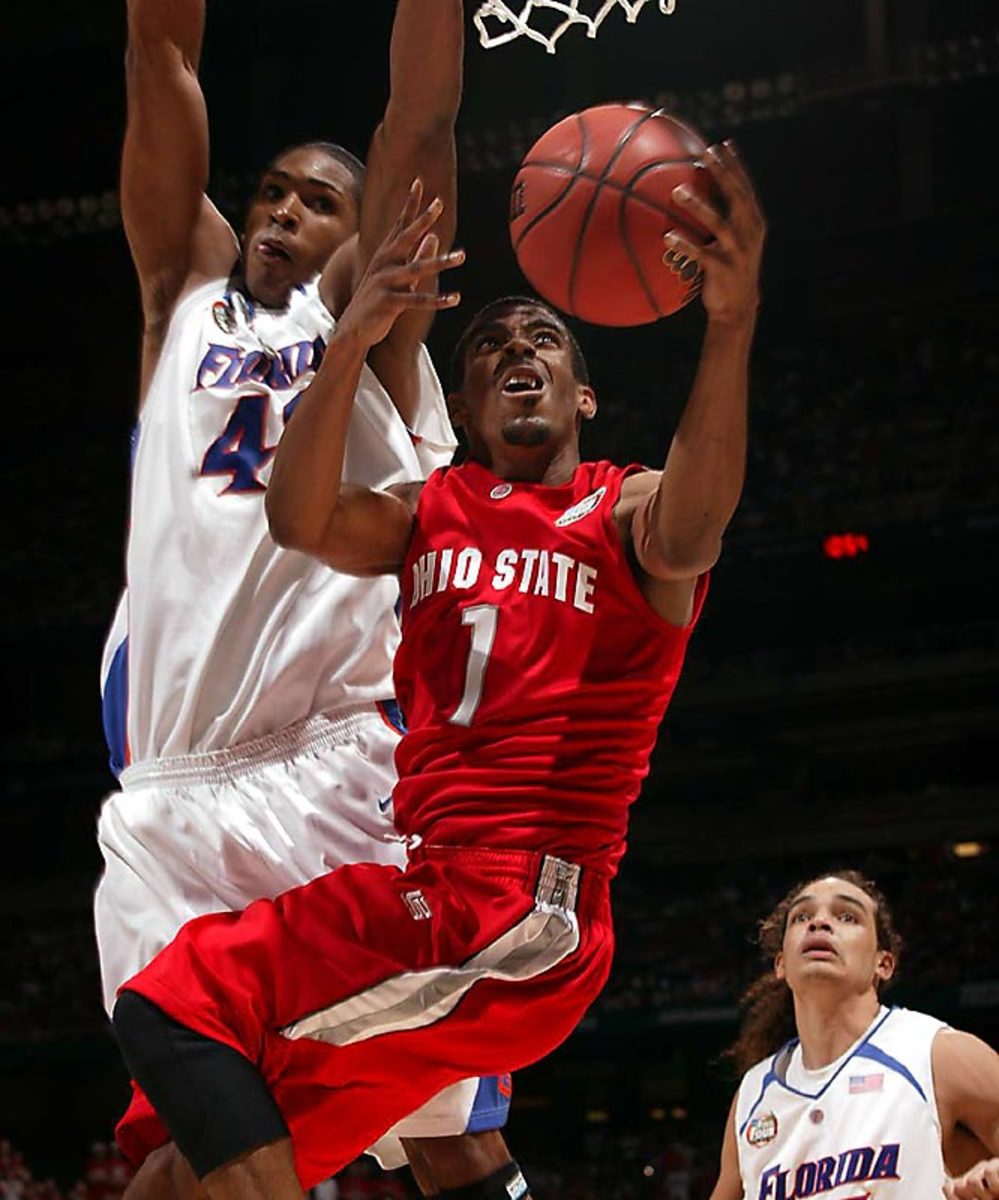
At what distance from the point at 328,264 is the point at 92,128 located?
1514cm

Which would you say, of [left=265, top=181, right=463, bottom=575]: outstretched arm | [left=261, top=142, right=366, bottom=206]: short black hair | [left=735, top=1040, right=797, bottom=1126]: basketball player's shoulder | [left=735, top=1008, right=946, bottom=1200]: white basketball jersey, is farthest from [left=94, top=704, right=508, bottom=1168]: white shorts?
[left=735, top=1040, right=797, bottom=1126]: basketball player's shoulder

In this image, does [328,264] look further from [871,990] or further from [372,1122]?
[871,990]

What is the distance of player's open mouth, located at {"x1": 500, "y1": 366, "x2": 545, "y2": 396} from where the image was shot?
10.7 feet

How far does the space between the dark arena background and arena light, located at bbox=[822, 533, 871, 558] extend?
36 millimetres

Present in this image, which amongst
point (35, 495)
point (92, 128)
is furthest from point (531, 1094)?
point (92, 128)

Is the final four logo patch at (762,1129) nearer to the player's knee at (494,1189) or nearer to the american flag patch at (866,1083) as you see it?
the american flag patch at (866,1083)

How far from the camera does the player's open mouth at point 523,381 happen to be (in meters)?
3.26

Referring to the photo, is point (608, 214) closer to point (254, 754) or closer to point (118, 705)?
point (254, 754)

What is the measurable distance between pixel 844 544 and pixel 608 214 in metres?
14.5

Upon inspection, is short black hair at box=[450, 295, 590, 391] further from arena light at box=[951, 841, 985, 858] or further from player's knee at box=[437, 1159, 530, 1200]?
arena light at box=[951, 841, 985, 858]

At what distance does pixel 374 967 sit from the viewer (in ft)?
9.09

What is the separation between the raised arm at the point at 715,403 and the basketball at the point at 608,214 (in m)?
0.29

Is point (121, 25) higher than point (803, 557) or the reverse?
higher

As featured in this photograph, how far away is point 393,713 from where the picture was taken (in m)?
3.41
